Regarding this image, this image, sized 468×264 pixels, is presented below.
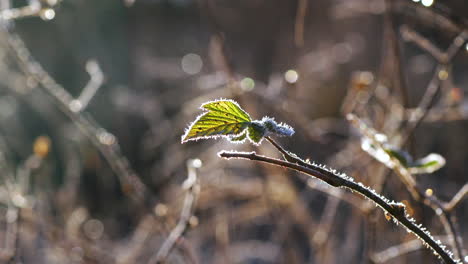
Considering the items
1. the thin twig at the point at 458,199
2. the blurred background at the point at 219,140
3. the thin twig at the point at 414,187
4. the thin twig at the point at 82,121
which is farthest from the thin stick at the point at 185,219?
the thin twig at the point at 458,199

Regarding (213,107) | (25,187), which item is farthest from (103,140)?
(213,107)

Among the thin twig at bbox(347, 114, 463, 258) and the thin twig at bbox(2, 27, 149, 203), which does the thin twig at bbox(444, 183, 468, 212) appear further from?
the thin twig at bbox(2, 27, 149, 203)

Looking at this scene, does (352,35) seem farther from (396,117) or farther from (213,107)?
(213,107)

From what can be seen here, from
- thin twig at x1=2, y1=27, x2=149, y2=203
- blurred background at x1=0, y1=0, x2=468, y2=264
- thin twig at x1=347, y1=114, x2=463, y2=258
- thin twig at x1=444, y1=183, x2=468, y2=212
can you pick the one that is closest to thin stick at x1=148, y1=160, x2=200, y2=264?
blurred background at x1=0, y1=0, x2=468, y2=264

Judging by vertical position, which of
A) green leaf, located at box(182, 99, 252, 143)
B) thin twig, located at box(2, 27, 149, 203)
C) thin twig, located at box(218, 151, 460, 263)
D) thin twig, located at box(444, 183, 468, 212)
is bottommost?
thin twig, located at box(218, 151, 460, 263)

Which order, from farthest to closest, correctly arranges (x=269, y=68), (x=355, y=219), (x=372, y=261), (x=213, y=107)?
1. (x=269, y=68)
2. (x=355, y=219)
3. (x=372, y=261)
4. (x=213, y=107)
